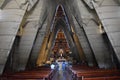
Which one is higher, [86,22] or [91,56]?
[86,22]

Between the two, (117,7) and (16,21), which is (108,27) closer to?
(117,7)

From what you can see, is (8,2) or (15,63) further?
(15,63)

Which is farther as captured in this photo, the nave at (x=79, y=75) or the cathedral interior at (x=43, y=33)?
the cathedral interior at (x=43, y=33)

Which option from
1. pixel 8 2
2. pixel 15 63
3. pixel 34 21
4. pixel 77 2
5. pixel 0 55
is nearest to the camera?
pixel 8 2

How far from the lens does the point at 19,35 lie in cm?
1580

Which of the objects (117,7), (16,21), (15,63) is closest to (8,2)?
(16,21)

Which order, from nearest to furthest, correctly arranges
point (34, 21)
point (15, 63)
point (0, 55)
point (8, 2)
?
point (8, 2) < point (0, 55) < point (34, 21) < point (15, 63)

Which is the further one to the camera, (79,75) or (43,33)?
(43,33)

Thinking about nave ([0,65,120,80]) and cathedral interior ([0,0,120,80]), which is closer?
nave ([0,65,120,80])

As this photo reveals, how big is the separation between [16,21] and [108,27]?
16.1 ft

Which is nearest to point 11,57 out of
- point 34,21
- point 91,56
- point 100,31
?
point 34,21

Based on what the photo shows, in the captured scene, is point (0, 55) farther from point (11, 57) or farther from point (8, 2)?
point (11, 57)

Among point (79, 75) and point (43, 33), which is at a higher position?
point (43, 33)

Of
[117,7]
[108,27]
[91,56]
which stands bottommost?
[91,56]
